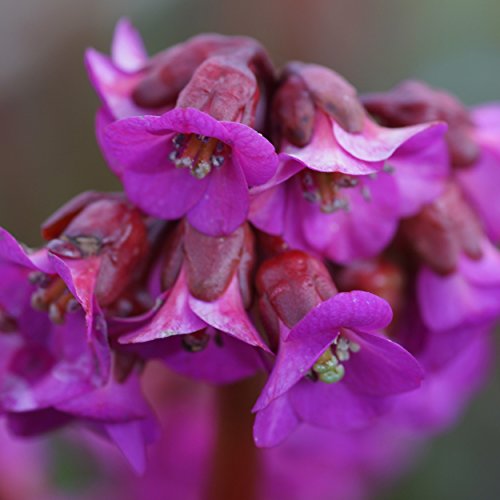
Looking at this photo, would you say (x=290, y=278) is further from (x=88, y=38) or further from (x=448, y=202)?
(x=88, y=38)

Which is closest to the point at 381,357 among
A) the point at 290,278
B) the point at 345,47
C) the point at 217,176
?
the point at 290,278

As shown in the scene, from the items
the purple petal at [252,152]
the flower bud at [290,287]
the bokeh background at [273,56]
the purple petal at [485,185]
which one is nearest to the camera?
the purple petal at [252,152]

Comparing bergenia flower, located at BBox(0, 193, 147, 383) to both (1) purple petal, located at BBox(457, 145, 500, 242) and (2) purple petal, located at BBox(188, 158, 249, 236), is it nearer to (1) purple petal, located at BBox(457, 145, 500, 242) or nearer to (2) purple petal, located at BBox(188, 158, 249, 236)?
(2) purple petal, located at BBox(188, 158, 249, 236)

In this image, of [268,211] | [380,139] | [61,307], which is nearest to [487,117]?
[380,139]

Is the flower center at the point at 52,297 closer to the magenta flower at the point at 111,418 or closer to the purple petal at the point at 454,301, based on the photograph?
the magenta flower at the point at 111,418

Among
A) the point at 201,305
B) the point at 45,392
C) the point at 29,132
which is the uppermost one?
the point at 201,305

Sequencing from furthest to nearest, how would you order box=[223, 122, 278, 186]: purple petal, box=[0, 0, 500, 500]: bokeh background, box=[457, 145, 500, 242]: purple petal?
box=[0, 0, 500, 500]: bokeh background < box=[457, 145, 500, 242]: purple petal < box=[223, 122, 278, 186]: purple petal

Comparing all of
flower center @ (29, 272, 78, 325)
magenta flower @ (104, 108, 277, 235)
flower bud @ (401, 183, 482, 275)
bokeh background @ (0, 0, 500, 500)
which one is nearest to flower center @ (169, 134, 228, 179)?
magenta flower @ (104, 108, 277, 235)

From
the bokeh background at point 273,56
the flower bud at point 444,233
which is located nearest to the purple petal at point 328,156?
the flower bud at point 444,233
